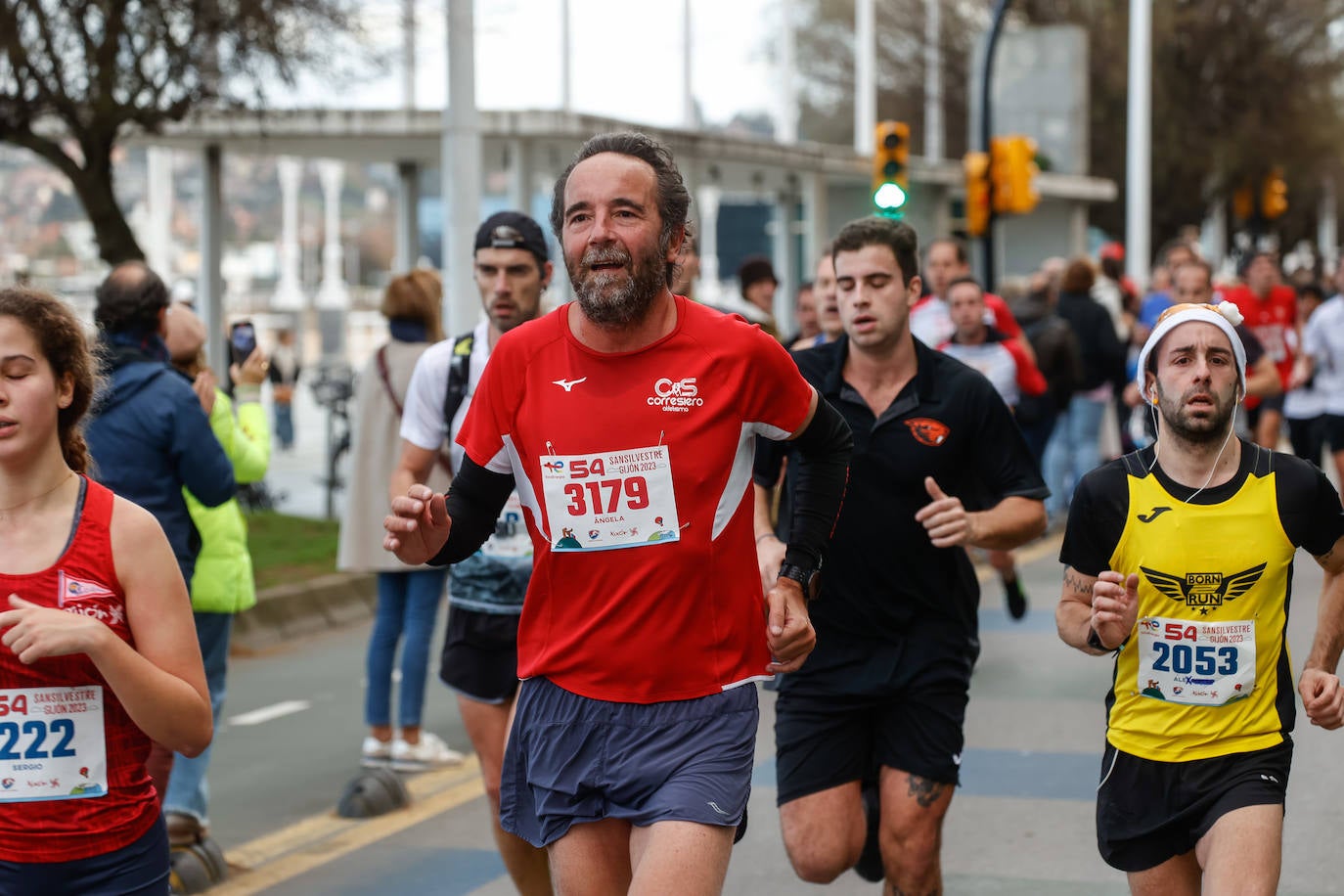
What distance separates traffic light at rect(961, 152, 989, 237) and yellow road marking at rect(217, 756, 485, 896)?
13022mm

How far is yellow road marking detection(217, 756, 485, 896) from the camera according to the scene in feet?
20.5

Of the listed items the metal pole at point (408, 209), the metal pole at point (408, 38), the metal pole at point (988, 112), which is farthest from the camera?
the metal pole at point (988, 112)

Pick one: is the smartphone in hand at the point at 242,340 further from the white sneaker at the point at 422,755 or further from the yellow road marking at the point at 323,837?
the white sneaker at the point at 422,755

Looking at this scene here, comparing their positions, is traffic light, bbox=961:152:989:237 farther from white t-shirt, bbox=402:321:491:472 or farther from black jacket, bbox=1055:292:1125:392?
white t-shirt, bbox=402:321:491:472

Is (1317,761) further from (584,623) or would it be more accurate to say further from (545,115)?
(545,115)

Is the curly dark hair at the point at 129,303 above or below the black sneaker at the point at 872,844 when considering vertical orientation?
above

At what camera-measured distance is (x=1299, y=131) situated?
50.3 meters

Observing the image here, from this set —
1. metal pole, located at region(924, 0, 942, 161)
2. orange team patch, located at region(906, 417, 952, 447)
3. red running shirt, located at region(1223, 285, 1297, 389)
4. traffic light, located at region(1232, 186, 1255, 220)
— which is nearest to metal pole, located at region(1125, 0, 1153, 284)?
traffic light, located at region(1232, 186, 1255, 220)

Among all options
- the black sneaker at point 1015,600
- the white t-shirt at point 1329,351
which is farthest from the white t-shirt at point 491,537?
the white t-shirt at point 1329,351

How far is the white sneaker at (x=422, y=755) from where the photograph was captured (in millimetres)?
7688

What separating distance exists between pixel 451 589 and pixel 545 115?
35.7 feet

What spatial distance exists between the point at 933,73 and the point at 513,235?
4406cm

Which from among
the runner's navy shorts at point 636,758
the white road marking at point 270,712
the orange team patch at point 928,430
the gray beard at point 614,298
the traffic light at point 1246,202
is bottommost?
the white road marking at point 270,712

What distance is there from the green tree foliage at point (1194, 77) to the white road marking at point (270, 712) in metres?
39.2
